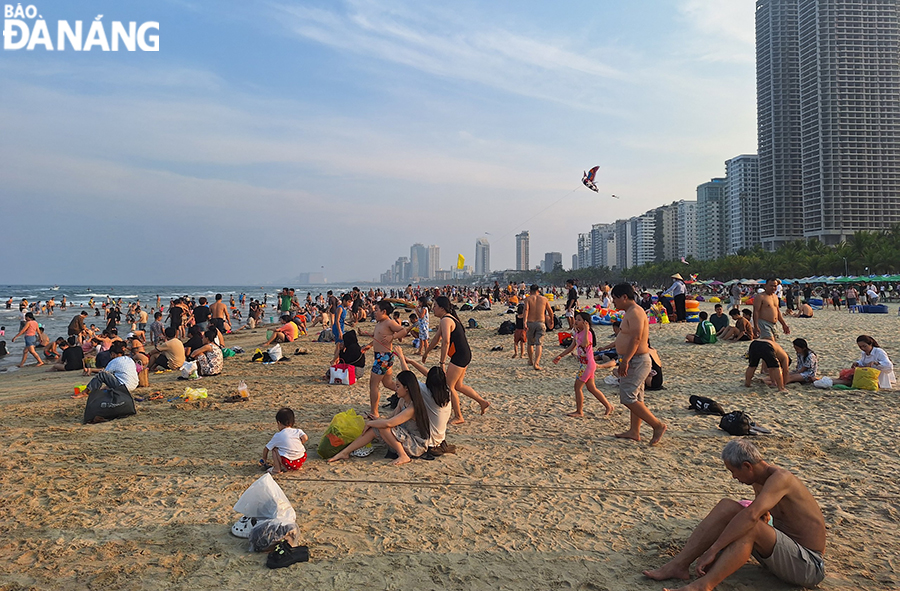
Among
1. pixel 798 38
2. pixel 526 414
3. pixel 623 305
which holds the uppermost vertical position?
pixel 798 38

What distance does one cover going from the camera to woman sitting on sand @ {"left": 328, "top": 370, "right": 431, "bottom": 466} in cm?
518

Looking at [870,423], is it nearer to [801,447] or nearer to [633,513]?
[801,447]

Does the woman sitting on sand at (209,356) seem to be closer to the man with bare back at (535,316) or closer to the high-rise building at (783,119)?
the man with bare back at (535,316)

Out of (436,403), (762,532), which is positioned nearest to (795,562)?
(762,532)

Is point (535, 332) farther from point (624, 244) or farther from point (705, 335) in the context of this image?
point (624, 244)

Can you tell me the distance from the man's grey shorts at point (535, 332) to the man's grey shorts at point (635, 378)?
204 inches

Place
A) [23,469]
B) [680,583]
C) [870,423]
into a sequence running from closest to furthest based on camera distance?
[680,583] → [23,469] → [870,423]

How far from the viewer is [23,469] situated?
17.1 feet

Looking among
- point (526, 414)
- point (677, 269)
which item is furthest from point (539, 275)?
point (526, 414)

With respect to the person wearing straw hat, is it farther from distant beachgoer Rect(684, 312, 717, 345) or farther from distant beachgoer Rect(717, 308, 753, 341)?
distant beachgoer Rect(684, 312, 717, 345)

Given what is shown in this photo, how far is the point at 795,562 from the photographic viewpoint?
293 cm

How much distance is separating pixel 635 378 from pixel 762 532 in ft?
8.61

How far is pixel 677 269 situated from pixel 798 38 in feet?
170

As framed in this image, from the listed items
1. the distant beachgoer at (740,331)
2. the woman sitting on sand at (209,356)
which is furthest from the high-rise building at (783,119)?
the woman sitting on sand at (209,356)
